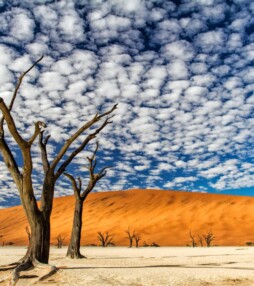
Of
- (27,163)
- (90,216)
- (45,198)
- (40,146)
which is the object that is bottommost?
(45,198)

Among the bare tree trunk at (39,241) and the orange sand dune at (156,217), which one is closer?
the bare tree trunk at (39,241)

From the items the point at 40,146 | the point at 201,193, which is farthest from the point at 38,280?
the point at 201,193

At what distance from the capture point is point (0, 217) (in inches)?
3083

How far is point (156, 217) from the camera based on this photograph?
181 ft

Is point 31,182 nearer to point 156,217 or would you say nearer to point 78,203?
point 78,203

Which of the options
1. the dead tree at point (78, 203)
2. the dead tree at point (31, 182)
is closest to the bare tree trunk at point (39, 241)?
the dead tree at point (31, 182)

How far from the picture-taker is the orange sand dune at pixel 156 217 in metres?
44.3

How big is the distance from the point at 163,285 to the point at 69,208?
217 ft

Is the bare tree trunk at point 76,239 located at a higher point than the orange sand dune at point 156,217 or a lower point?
lower

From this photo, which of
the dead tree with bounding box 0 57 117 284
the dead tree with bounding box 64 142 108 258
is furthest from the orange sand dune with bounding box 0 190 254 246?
the dead tree with bounding box 0 57 117 284

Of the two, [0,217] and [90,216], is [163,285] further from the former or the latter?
[0,217]

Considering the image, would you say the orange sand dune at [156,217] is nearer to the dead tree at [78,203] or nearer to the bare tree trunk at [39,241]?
the dead tree at [78,203]

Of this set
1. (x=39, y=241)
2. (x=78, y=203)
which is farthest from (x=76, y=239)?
(x=39, y=241)

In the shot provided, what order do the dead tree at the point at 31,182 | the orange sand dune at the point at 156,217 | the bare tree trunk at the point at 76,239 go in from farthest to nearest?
the orange sand dune at the point at 156,217
the bare tree trunk at the point at 76,239
the dead tree at the point at 31,182
